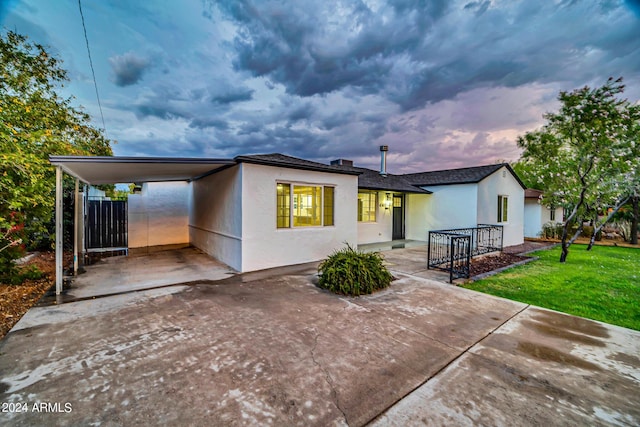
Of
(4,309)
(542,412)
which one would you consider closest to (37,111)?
(4,309)

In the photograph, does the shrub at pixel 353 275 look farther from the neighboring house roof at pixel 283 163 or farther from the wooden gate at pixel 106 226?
the wooden gate at pixel 106 226

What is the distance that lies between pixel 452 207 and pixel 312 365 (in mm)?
11277

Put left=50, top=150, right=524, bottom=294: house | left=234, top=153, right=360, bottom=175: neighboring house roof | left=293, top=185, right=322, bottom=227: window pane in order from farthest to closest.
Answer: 1. left=293, top=185, right=322, bottom=227: window pane
2. left=50, top=150, right=524, bottom=294: house
3. left=234, top=153, right=360, bottom=175: neighboring house roof

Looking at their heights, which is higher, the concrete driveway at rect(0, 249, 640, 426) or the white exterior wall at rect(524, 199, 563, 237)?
the white exterior wall at rect(524, 199, 563, 237)

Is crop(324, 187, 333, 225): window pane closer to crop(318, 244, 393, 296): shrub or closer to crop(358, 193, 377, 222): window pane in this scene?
crop(318, 244, 393, 296): shrub

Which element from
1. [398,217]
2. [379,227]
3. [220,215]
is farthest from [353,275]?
[398,217]

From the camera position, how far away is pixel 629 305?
188 inches

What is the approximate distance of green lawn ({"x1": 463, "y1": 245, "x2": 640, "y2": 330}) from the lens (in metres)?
4.47

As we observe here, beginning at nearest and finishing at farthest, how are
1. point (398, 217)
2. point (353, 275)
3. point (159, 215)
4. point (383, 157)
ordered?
point (353, 275) < point (159, 215) < point (383, 157) < point (398, 217)

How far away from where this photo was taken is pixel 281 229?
23.0 ft

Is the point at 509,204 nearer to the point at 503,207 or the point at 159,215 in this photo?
the point at 503,207

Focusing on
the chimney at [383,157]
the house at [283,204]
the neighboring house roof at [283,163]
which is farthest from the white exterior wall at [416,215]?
the neighboring house roof at [283,163]

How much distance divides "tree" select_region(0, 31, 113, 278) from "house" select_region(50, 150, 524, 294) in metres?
0.53

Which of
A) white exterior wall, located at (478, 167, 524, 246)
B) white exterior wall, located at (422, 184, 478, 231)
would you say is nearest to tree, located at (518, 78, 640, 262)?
white exterior wall, located at (478, 167, 524, 246)
